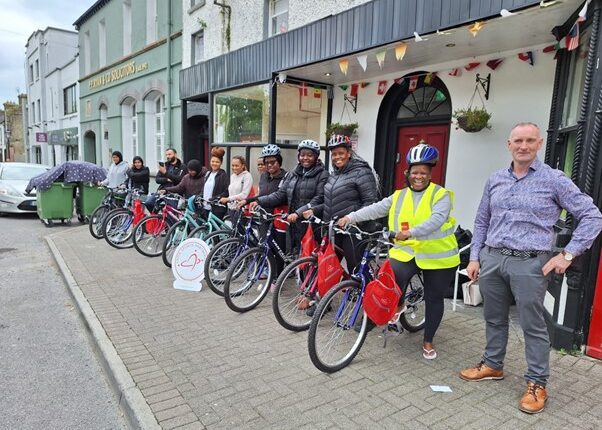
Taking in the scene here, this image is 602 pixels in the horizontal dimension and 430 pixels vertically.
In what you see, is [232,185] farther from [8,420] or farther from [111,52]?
[111,52]

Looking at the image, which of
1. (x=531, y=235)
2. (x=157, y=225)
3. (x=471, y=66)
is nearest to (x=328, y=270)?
(x=531, y=235)

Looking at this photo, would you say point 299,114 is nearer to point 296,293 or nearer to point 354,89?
point 354,89

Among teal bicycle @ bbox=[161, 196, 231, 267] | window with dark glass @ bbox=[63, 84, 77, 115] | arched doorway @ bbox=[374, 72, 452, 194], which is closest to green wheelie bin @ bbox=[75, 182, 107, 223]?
teal bicycle @ bbox=[161, 196, 231, 267]

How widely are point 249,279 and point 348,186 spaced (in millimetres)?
1504

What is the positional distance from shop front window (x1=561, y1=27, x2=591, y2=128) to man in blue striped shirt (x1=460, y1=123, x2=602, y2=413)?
1688mm

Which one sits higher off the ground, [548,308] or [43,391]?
[548,308]

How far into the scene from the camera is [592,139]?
10.9 ft

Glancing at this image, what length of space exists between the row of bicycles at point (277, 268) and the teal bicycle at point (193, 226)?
14 mm

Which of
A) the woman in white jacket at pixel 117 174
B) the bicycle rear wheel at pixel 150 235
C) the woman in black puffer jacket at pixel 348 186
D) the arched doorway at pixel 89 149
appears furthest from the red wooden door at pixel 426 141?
the arched doorway at pixel 89 149

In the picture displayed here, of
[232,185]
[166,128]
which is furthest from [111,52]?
[232,185]

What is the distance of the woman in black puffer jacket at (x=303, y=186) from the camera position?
14.7 feet

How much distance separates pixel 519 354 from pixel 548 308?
59cm

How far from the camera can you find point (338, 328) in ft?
11.2

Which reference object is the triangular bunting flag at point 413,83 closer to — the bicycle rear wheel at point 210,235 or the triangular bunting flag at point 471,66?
the triangular bunting flag at point 471,66
